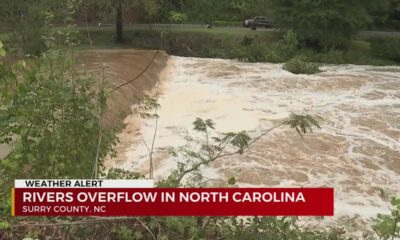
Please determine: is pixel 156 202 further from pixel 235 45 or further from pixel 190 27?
pixel 190 27

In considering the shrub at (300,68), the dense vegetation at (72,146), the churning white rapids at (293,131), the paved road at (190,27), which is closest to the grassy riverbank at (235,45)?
the paved road at (190,27)

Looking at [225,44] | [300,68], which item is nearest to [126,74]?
[300,68]

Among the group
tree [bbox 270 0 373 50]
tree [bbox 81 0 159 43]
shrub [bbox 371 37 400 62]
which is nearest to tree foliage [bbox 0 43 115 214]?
tree [bbox 81 0 159 43]

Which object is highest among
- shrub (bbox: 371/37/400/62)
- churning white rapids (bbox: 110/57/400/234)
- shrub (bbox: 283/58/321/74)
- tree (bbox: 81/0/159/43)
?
tree (bbox: 81/0/159/43)

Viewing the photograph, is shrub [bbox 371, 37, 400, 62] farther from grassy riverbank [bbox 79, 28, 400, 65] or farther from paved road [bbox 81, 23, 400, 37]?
paved road [bbox 81, 23, 400, 37]

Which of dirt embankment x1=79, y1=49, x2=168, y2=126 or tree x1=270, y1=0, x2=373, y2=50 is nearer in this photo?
dirt embankment x1=79, y1=49, x2=168, y2=126

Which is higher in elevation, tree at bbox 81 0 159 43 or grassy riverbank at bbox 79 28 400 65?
tree at bbox 81 0 159 43

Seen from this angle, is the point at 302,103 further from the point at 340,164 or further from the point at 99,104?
the point at 99,104

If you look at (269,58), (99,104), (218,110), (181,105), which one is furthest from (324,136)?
(269,58)
